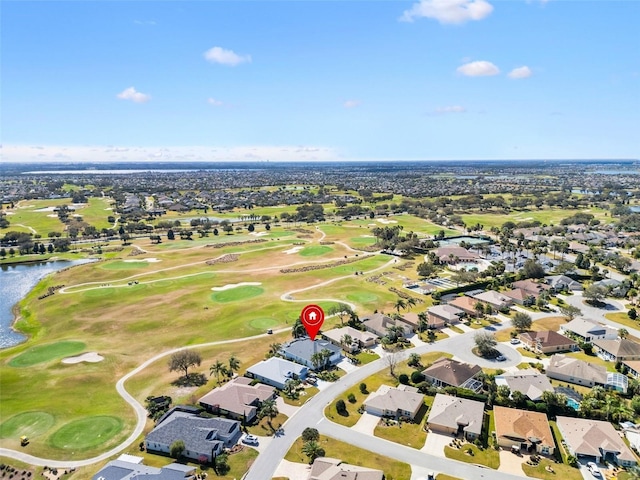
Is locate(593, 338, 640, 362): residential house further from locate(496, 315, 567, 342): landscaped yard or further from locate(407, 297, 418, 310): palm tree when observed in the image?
locate(407, 297, 418, 310): palm tree

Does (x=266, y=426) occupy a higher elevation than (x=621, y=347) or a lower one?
lower

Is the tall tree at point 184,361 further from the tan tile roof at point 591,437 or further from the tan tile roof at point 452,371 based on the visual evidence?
the tan tile roof at point 591,437

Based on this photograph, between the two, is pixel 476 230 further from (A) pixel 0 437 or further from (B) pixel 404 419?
(A) pixel 0 437

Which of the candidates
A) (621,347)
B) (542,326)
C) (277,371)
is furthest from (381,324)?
(621,347)

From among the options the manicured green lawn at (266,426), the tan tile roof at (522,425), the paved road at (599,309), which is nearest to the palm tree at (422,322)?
the tan tile roof at (522,425)

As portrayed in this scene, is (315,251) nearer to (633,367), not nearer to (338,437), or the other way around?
(633,367)

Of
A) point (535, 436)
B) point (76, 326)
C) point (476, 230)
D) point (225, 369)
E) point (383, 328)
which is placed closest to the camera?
point (535, 436)

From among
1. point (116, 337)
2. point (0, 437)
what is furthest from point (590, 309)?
point (0, 437)

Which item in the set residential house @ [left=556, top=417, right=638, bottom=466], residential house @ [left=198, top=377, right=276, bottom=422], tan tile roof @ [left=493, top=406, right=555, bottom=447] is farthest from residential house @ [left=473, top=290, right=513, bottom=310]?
residential house @ [left=198, top=377, right=276, bottom=422]
